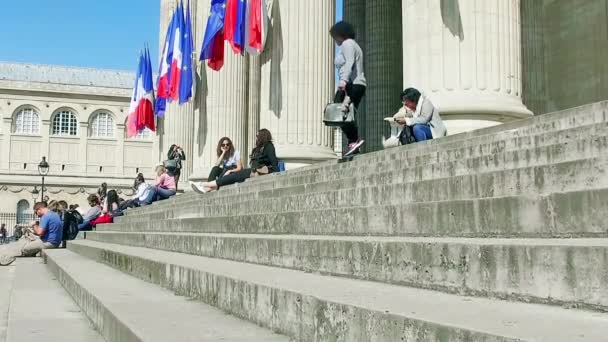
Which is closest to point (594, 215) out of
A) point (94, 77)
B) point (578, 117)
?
point (578, 117)

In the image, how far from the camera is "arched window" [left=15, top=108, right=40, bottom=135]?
57956mm

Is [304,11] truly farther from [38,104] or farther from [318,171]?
[38,104]

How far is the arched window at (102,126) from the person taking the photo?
60.8 m

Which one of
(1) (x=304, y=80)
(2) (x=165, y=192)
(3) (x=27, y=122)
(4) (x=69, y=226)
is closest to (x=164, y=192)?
(2) (x=165, y=192)

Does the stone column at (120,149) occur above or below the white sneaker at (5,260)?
above

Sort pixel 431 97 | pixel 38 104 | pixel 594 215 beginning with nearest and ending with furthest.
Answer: pixel 594 215 < pixel 431 97 < pixel 38 104

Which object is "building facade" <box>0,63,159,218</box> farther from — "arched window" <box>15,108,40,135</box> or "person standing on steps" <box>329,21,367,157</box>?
"person standing on steps" <box>329,21,367,157</box>

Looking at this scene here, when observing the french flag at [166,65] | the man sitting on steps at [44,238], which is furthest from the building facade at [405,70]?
the man sitting on steps at [44,238]

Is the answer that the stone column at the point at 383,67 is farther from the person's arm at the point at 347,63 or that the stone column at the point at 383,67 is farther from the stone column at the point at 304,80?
the person's arm at the point at 347,63

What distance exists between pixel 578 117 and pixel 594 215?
2.47 meters

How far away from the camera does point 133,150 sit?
2411 inches

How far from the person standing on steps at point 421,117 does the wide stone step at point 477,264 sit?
12.5ft

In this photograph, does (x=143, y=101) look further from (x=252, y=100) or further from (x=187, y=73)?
(x=252, y=100)

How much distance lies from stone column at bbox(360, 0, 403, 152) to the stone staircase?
989 centimetres
